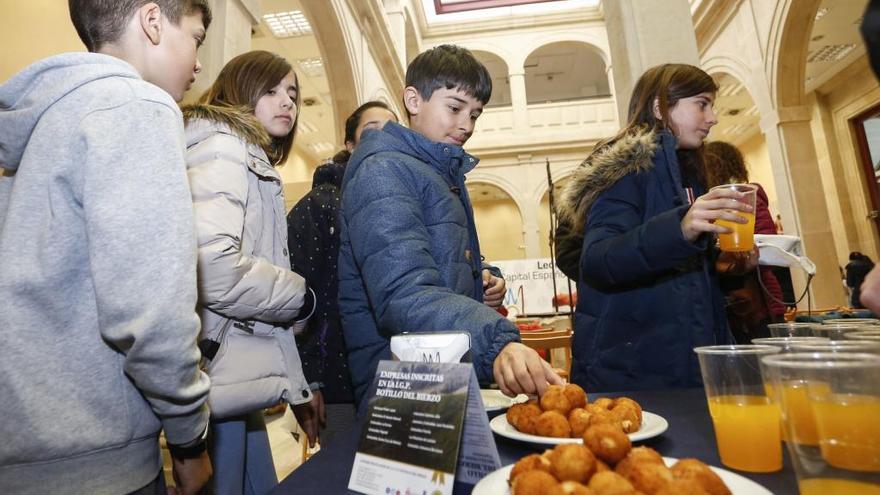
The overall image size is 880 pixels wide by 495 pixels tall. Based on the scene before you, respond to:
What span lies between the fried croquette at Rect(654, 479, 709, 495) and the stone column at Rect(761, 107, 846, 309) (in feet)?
32.7

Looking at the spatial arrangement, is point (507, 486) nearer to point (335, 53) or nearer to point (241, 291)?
point (241, 291)

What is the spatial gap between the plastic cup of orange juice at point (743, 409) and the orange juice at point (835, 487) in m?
0.16

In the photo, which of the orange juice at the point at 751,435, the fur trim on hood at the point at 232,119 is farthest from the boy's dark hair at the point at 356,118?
the orange juice at the point at 751,435

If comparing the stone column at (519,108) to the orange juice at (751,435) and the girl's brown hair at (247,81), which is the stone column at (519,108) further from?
the orange juice at (751,435)

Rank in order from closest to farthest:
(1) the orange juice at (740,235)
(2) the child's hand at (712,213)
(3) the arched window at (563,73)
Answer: (2) the child's hand at (712,213) → (1) the orange juice at (740,235) → (3) the arched window at (563,73)

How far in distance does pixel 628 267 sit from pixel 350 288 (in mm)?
785

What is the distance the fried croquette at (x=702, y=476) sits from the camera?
0.49 meters

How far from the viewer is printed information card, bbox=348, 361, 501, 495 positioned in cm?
59

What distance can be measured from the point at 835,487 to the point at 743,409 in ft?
0.67

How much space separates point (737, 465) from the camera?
0.70 metres

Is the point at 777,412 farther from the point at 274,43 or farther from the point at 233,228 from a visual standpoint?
the point at 274,43

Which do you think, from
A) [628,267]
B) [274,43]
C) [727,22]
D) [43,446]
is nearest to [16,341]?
[43,446]

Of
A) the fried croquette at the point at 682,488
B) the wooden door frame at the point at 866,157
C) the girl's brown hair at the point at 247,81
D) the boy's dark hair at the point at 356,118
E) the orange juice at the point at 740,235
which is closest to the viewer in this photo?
the fried croquette at the point at 682,488

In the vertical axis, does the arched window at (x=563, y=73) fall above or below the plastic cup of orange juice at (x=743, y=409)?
above
